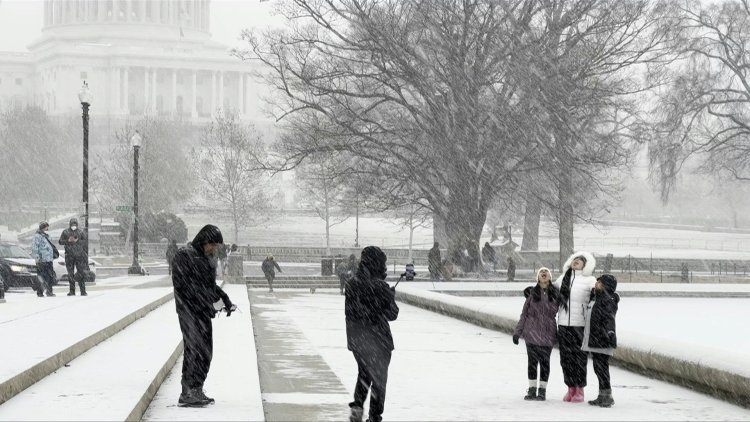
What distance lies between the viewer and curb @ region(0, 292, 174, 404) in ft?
33.9

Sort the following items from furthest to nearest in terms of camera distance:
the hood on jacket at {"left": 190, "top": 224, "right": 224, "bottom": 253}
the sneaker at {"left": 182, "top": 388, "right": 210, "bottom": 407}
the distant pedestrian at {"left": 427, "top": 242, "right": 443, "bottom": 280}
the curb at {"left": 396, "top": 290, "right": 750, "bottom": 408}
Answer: the distant pedestrian at {"left": 427, "top": 242, "right": 443, "bottom": 280}, the curb at {"left": 396, "top": 290, "right": 750, "bottom": 408}, the sneaker at {"left": 182, "top": 388, "right": 210, "bottom": 407}, the hood on jacket at {"left": 190, "top": 224, "right": 224, "bottom": 253}

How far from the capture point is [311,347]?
17.8 metres

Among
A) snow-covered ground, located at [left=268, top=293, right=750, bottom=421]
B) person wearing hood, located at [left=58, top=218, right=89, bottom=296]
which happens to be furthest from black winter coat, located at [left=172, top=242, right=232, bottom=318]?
person wearing hood, located at [left=58, top=218, right=89, bottom=296]

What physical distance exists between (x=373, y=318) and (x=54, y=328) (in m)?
6.72

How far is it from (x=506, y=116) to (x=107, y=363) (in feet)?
86.9

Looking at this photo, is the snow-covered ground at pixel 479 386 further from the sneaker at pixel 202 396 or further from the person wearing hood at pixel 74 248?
the person wearing hood at pixel 74 248

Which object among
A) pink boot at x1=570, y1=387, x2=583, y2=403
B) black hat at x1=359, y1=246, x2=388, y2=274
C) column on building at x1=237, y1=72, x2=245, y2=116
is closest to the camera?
black hat at x1=359, y1=246, x2=388, y2=274

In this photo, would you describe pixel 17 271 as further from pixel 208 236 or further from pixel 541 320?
pixel 208 236

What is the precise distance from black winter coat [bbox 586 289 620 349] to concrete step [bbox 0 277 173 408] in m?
5.08

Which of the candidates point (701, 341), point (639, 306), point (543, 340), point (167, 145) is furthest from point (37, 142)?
point (543, 340)

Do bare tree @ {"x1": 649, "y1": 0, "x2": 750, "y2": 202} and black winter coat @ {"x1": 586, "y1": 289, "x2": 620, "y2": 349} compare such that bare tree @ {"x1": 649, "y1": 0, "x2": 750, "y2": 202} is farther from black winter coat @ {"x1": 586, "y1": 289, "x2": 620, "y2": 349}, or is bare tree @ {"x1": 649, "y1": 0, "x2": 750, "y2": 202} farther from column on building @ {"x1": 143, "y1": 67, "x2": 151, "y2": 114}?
column on building @ {"x1": 143, "y1": 67, "x2": 151, "y2": 114}

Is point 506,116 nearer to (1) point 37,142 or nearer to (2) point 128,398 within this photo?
(2) point 128,398

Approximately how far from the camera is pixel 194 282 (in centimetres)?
1067

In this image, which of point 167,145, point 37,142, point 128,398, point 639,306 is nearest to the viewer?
point 128,398
